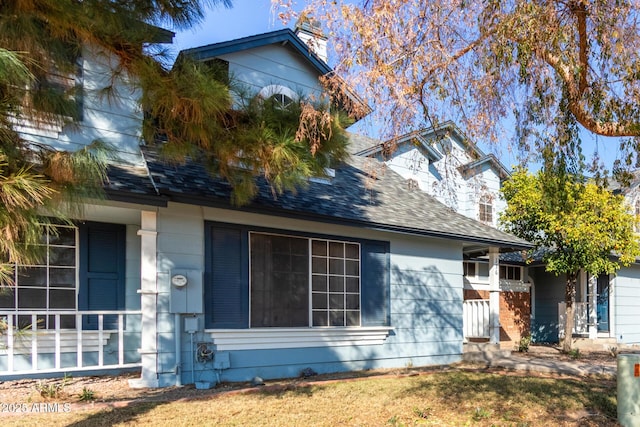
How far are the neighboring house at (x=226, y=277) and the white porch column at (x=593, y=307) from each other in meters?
7.24

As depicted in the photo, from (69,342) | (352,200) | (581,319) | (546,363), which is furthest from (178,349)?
(581,319)

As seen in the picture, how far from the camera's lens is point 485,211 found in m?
17.1

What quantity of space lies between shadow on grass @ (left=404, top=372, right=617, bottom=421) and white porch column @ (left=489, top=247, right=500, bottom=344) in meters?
2.71

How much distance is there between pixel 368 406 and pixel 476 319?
6.74m

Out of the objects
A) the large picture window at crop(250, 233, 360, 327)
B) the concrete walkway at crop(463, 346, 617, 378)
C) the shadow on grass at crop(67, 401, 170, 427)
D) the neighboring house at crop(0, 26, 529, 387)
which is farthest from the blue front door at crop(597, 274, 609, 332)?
the shadow on grass at crop(67, 401, 170, 427)

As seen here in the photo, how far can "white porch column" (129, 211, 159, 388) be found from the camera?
303 inches

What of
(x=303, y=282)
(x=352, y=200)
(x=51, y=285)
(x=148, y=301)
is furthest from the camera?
(x=352, y=200)

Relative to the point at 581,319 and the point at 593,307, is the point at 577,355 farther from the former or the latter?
the point at 593,307

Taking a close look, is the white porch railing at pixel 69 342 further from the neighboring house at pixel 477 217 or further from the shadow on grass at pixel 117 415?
the neighboring house at pixel 477 217

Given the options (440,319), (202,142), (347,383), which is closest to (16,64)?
(202,142)

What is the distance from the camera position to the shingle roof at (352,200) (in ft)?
26.9

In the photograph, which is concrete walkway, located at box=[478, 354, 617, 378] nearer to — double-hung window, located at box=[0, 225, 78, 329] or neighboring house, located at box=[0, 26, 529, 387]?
neighboring house, located at box=[0, 26, 529, 387]

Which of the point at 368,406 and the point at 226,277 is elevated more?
the point at 226,277

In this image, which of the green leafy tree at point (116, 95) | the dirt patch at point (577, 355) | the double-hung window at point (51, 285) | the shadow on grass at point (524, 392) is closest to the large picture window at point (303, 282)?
the green leafy tree at point (116, 95)
